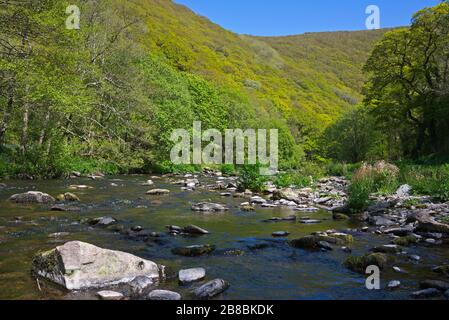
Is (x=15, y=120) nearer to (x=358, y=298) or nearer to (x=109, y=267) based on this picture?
(x=109, y=267)

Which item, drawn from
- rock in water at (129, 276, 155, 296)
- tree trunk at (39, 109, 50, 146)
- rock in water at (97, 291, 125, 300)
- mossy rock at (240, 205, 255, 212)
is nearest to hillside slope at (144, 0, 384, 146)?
tree trunk at (39, 109, 50, 146)

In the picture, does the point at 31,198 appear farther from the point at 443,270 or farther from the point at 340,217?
the point at 443,270

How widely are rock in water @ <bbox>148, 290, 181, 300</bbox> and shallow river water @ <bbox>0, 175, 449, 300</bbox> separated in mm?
238

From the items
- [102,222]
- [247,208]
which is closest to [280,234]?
[247,208]

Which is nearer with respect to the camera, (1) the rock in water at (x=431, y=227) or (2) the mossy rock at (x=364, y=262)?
(2) the mossy rock at (x=364, y=262)

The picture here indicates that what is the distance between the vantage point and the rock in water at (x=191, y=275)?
7.09 meters

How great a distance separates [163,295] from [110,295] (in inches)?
30.2

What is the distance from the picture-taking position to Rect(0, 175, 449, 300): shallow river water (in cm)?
676

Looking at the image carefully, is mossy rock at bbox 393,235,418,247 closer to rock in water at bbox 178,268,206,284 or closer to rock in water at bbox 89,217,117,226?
rock in water at bbox 178,268,206,284

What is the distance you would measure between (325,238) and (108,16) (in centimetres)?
3197

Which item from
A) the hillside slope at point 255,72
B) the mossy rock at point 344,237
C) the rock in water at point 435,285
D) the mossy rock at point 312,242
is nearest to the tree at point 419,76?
the mossy rock at point 344,237

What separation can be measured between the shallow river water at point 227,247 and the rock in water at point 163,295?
24 centimetres

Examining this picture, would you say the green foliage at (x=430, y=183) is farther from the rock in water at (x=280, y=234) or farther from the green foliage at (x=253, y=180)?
the rock in water at (x=280, y=234)
